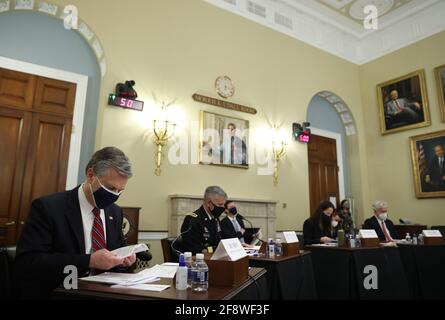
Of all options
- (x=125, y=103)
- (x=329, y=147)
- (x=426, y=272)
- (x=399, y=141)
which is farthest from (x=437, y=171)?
(x=125, y=103)

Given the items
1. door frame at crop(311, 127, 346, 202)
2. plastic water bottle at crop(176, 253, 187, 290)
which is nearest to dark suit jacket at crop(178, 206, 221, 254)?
plastic water bottle at crop(176, 253, 187, 290)

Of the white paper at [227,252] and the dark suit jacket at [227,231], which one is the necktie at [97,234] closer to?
the white paper at [227,252]

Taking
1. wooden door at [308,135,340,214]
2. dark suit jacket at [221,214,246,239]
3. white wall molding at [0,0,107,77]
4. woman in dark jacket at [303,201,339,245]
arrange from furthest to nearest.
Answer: wooden door at [308,135,340,214]
woman in dark jacket at [303,201,339,245]
white wall molding at [0,0,107,77]
dark suit jacket at [221,214,246,239]

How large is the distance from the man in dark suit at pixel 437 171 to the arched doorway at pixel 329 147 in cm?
200

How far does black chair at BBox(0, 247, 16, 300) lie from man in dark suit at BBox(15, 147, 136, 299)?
1.25 ft

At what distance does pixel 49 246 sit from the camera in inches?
72.9

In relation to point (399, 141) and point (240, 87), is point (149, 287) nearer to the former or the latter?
point (240, 87)

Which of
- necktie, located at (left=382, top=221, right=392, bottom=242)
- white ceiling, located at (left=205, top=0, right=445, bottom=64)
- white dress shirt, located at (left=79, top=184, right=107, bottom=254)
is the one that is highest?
white ceiling, located at (left=205, top=0, right=445, bottom=64)

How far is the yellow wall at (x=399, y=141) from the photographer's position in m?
7.66

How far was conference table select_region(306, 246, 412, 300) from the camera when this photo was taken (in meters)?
3.79

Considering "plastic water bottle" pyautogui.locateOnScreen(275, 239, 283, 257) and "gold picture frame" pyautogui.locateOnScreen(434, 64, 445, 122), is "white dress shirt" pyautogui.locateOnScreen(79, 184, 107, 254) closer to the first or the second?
"plastic water bottle" pyautogui.locateOnScreen(275, 239, 283, 257)

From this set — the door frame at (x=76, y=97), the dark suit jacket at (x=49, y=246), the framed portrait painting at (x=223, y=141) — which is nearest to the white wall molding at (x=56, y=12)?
the door frame at (x=76, y=97)

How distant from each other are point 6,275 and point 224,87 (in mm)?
5208
